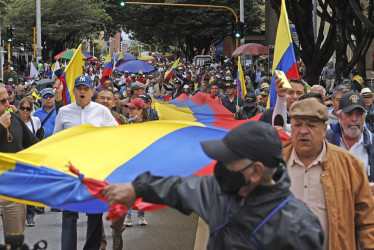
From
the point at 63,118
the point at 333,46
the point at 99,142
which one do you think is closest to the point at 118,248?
the point at 63,118

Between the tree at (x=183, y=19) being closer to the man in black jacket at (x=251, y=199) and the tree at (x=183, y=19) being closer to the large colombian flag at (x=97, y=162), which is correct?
the large colombian flag at (x=97, y=162)

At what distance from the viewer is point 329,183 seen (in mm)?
4652

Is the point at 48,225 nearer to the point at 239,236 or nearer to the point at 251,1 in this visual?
the point at 239,236

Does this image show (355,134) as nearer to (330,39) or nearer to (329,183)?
(329,183)

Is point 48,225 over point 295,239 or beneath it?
beneath

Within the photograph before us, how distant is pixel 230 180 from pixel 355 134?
2.73m

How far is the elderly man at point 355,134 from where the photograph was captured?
19.0 ft

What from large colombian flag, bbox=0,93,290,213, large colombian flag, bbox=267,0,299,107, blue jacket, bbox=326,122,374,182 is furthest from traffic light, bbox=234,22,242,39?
large colombian flag, bbox=0,93,290,213

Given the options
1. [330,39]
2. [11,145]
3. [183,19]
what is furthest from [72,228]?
[183,19]

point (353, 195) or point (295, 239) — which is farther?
point (353, 195)

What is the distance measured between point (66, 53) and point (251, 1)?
23662 mm

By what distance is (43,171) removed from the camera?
14.6 ft

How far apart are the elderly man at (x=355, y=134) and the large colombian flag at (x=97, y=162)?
123cm

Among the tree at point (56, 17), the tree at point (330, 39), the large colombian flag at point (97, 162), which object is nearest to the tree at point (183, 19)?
the tree at point (56, 17)
